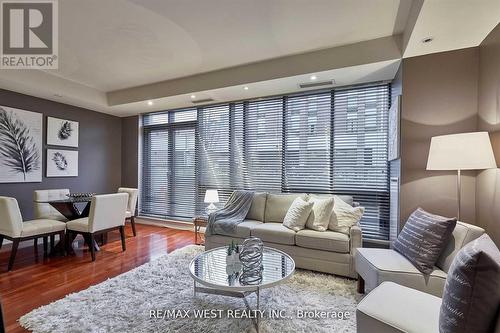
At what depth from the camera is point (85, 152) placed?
16.5ft

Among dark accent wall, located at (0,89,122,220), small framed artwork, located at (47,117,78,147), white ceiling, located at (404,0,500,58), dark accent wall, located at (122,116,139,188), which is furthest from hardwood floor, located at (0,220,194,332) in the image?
white ceiling, located at (404,0,500,58)

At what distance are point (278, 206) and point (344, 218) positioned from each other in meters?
1.00

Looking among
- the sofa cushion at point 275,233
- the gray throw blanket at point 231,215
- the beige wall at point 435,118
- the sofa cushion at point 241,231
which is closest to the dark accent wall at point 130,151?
the gray throw blanket at point 231,215

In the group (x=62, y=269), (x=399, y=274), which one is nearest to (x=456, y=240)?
(x=399, y=274)

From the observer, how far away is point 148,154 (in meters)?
5.62

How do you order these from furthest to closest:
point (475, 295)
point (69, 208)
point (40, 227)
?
point (69, 208), point (40, 227), point (475, 295)

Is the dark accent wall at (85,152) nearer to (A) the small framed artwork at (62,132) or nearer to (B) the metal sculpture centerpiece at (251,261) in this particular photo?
(A) the small framed artwork at (62,132)

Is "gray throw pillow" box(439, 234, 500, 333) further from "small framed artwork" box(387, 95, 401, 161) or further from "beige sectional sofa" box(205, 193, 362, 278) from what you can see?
"small framed artwork" box(387, 95, 401, 161)

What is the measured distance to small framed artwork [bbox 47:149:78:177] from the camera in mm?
4430

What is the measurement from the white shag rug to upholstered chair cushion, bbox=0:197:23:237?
4.63 feet

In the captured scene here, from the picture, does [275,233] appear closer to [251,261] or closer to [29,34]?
[251,261]

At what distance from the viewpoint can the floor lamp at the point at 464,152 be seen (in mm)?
1952

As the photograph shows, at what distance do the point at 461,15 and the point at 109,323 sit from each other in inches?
148

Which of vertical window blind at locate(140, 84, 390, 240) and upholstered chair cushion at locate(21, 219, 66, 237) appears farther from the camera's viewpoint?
vertical window blind at locate(140, 84, 390, 240)
